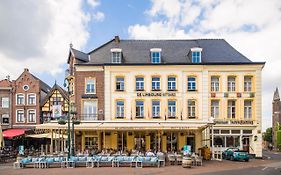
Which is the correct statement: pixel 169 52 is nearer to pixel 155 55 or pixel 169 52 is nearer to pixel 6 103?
pixel 155 55

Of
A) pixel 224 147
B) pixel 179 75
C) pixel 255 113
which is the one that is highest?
pixel 179 75

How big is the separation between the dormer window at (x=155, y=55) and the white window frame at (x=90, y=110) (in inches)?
261

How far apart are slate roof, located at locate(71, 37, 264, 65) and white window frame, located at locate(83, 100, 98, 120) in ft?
12.0

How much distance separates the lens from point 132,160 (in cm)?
2330

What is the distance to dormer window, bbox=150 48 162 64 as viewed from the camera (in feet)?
115

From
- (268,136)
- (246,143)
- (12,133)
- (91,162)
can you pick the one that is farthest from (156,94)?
(268,136)

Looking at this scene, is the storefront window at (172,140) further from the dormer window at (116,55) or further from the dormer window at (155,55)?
the dormer window at (116,55)

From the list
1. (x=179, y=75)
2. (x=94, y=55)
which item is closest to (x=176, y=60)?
(x=179, y=75)

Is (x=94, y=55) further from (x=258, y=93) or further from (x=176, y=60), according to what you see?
(x=258, y=93)

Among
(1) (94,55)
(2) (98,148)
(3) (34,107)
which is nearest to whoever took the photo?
(2) (98,148)

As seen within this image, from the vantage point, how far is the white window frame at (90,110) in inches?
1351

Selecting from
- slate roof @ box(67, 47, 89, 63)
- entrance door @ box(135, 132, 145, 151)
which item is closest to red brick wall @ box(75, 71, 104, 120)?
slate roof @ box(67, 47, 89, 63)

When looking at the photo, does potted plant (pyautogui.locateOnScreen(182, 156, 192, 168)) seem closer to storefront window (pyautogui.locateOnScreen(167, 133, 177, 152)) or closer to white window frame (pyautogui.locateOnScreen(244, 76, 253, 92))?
storefront window (pyautogui.locateOnScreen(167, 133, 177, 152))

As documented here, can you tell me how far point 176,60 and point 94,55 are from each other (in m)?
7.94
